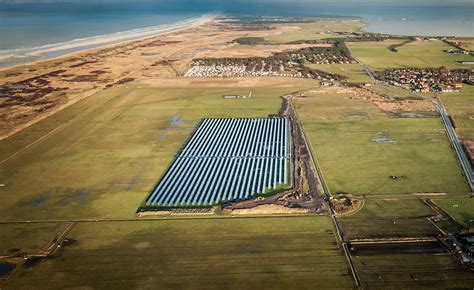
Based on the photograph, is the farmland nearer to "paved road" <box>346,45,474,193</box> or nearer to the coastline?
"paved road" <box>346,45,474,193</box>

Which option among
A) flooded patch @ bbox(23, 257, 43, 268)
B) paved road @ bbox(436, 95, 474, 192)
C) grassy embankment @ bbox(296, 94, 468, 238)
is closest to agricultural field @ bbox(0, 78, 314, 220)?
flooded patch @ bbox(23, 257, 43, 268)

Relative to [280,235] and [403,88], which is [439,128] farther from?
[280,235]

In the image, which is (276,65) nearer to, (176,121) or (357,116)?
(357,116)

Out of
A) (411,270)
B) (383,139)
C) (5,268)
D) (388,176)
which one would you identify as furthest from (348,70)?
(5,268)

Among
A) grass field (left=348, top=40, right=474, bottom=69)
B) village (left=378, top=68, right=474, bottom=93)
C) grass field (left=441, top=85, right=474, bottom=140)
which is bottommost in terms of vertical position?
grass field (left=441, top=85, right=474, bottom=140)

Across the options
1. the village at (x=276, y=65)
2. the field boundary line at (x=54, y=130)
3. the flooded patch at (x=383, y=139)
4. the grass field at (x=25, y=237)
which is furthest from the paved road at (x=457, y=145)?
the field boundary line at (x=54, y=130)

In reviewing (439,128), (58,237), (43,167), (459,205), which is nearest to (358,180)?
(459,205)

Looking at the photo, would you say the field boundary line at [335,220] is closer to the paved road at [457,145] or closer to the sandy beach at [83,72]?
the paved road at [457,145]
